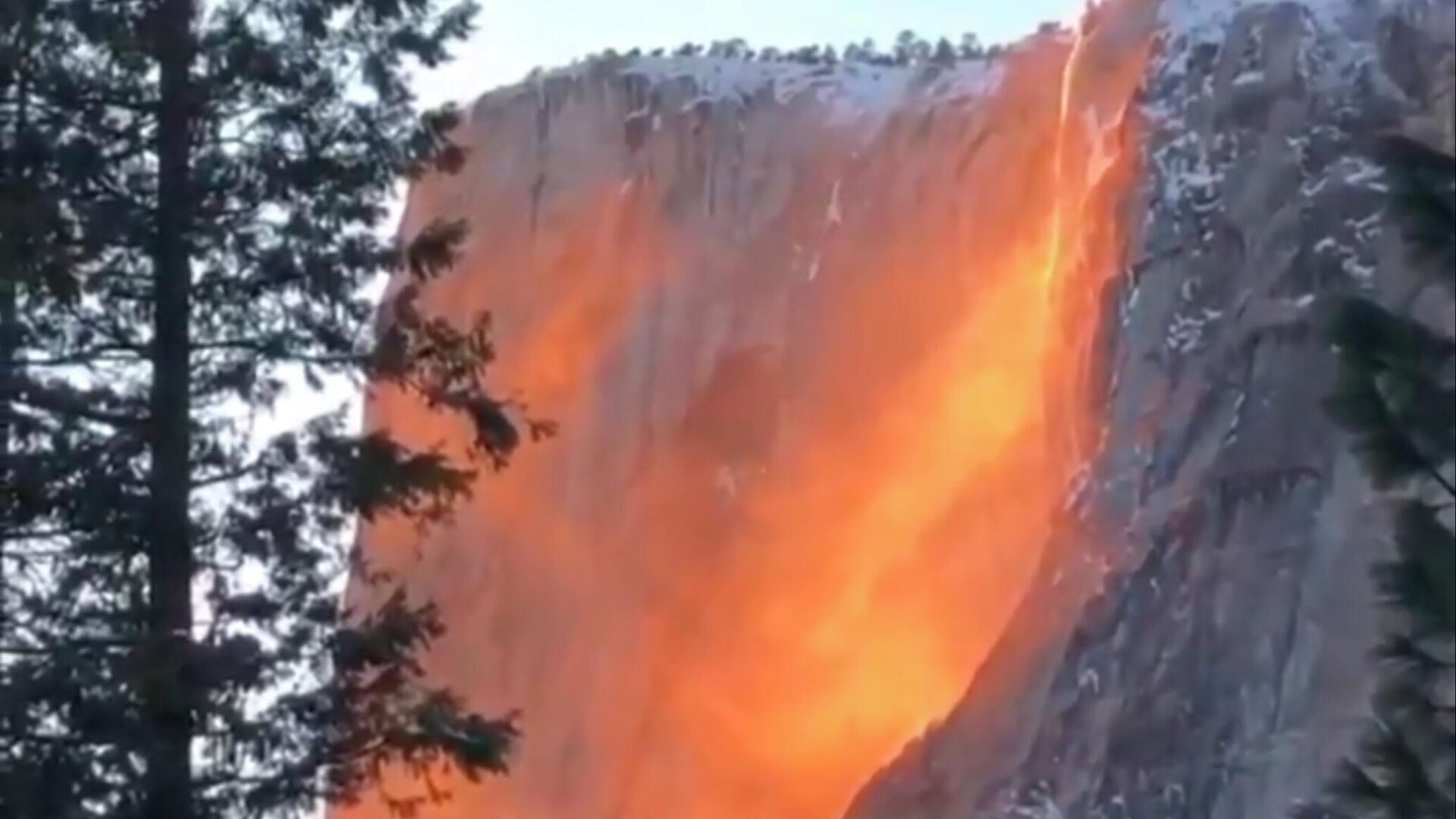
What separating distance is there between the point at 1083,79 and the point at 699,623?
7154mm

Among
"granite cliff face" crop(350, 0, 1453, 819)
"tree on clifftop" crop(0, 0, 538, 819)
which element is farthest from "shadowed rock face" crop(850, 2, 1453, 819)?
"tree on clifftop" crop(0, 0, 538, 819)

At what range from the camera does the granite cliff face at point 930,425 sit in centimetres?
1711

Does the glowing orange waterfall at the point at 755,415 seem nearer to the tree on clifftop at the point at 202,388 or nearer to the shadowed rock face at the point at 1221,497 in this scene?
the shadowed rock face at the point at 1221,497

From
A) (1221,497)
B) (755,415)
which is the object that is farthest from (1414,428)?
(755,415)

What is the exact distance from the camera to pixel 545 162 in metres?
28.0

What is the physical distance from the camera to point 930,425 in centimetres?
2355

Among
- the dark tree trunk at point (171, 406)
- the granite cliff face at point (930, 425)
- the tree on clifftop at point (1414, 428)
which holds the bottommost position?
the tree on clifftop at point (1414, 428)

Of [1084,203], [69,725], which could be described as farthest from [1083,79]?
[69,725]

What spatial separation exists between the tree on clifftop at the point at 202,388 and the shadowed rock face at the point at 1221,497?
246 inches

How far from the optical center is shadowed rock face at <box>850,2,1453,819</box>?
1650 centimetres

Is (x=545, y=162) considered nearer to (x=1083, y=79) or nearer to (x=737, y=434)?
(x=737, y=434)

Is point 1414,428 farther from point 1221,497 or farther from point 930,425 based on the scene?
point 930,425

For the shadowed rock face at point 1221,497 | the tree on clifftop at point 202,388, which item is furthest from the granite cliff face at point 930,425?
the tree on clifftop at point 202,388

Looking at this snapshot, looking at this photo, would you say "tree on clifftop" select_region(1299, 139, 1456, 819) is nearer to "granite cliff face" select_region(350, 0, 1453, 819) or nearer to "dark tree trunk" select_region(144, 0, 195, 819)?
"granite cliff face" select_region(350, 0, 1453, 819)
